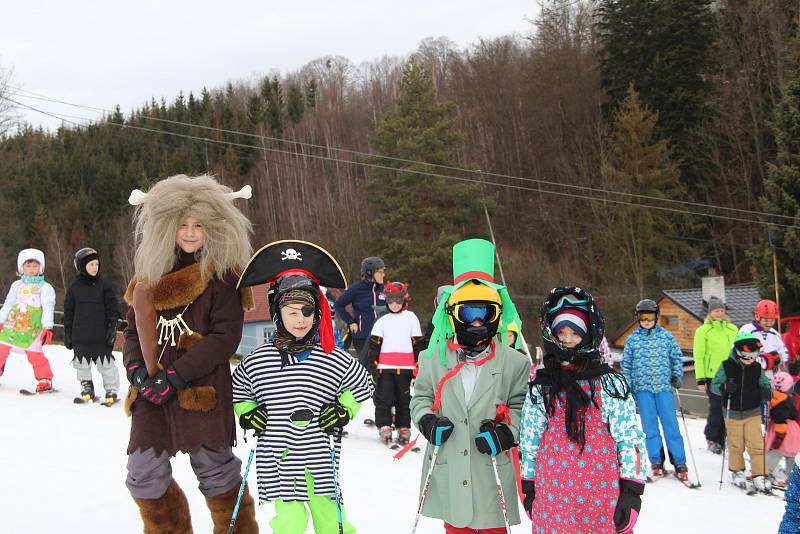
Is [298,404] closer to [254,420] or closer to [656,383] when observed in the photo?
[254,420]

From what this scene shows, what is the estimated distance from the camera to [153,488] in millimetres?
3709

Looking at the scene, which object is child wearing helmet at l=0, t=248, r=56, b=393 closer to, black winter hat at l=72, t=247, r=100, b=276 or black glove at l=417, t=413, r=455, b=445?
black winter hat at l=72, t=247, r=100, b=276

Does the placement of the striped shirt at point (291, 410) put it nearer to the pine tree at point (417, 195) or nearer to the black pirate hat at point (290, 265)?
the black pirate hat at point (290, 265)

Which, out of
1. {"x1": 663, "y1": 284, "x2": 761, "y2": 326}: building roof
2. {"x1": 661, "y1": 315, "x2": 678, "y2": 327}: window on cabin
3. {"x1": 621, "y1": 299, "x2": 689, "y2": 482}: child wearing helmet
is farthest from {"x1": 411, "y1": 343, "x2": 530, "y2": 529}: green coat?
{"x1": 661, "y1": 315, "x2": 678, "y2": 327}: window on cabin

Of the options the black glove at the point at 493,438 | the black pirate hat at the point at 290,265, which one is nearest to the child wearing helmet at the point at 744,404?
the black glove at the point at 493,438

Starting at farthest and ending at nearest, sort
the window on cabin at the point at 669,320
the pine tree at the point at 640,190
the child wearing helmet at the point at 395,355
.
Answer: the pine tree at the point at 640,190 < the window on cabin at the point at 669,320 < the child wearing helmet at the point at 395,355

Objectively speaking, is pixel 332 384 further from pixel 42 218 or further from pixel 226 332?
pixel 42 218

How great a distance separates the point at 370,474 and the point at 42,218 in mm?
51638

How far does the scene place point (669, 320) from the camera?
26.5 meters

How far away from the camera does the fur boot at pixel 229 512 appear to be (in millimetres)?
3814

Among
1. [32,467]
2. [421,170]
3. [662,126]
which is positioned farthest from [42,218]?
[32,467]

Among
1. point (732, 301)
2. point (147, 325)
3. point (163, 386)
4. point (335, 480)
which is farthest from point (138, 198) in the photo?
point (732, 301)

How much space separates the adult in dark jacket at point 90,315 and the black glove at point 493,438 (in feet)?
20.3

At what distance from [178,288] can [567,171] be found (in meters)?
37.7
